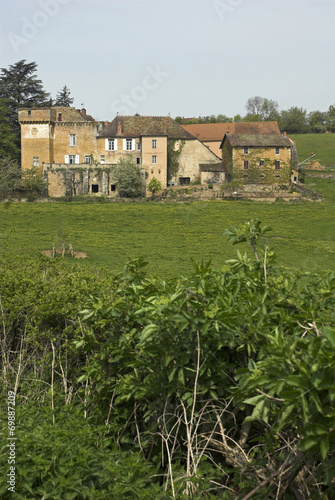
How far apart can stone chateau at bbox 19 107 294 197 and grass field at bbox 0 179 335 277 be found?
35.5 ft

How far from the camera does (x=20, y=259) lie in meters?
8.70

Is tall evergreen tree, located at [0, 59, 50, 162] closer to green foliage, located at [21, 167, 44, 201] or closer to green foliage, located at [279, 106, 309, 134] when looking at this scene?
green foliage, located at [21, 167, 44, 201]

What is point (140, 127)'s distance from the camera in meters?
67.8

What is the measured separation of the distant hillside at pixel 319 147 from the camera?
8881 cm

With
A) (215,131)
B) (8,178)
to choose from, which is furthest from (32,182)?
(215,131)

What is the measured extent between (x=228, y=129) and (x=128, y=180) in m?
27.6

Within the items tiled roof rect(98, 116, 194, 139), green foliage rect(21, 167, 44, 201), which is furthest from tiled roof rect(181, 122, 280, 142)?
green foliage rect(21, 167, 44, 201)

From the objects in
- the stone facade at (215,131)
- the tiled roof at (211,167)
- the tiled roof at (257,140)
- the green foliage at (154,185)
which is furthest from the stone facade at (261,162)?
the stone facade at (215,131)

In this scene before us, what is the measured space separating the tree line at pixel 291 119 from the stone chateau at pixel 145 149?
164 ft

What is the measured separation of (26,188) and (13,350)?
55.1 meters

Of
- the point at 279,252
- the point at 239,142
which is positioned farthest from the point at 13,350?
the point at 239,142

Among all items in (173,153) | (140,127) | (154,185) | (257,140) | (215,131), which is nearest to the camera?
(154,185)

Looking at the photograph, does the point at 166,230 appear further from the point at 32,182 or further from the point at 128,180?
the point at 32,182

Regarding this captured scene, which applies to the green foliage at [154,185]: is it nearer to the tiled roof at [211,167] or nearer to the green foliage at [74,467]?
the tiled roof at [211,167]
